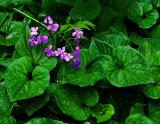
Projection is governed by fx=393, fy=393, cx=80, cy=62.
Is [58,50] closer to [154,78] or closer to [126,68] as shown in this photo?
[126,68]

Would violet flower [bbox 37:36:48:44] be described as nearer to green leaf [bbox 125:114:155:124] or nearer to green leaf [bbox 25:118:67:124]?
green leaf [bbox 25:118:67:124]

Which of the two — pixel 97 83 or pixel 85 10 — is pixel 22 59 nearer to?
pixel 97 83

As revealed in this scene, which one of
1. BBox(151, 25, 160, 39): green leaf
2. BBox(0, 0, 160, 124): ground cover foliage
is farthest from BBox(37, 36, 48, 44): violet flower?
BBox(151, 25, 160, 39): green leaf

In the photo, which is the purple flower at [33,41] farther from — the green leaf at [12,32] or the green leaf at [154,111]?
the green leaf at [154,111]

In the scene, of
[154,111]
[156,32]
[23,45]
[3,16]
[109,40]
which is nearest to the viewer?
[154,111]

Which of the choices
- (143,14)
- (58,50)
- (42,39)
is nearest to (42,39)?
(42,39)

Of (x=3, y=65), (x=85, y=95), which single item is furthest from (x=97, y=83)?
(x=3, y=65)

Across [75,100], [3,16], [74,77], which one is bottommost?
[75,100]

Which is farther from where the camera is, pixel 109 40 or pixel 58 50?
pixel 109 40

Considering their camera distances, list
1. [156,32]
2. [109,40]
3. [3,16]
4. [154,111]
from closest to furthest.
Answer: [154,111]
[109,40]
[3,16]
[156,32]
